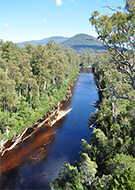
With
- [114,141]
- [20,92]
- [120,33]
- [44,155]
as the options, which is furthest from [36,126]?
[120,33]

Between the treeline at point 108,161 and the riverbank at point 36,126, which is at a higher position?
the treeline at point 108,161

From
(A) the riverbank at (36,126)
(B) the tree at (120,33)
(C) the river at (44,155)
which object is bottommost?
(C) the river at (44,155)

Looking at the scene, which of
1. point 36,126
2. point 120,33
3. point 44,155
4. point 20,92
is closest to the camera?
point 120,33

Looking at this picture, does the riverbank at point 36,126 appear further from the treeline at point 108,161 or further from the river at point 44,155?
the treeline at point 108,161

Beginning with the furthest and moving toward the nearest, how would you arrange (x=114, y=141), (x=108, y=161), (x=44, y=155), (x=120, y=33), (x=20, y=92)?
(x=20, y=92)
(x=44, y=155)
(x=114, y=141)
(x=108, y=161)
(x=120, y=33)

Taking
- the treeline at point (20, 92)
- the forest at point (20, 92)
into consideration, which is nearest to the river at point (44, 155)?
the forest at point (20, 92)

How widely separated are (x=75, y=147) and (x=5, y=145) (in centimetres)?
1220

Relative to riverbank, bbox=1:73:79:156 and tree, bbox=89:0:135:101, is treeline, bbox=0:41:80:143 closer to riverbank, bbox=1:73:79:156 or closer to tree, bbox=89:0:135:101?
riverbank, bbox=1:73:79:156

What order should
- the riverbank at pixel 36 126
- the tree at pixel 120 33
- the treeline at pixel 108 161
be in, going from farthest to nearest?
the riverbank at pixel 36 126 → the treeline at pixel 108 161 → the tree at pixel 120 33

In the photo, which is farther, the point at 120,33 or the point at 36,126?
the point at 36,126

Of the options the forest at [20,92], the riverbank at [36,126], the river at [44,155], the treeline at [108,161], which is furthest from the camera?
the forest at [20,92]

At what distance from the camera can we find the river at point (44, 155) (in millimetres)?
18109

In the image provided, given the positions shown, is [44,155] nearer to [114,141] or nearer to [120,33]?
[114,141]

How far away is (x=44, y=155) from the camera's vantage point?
22625 millimetres
